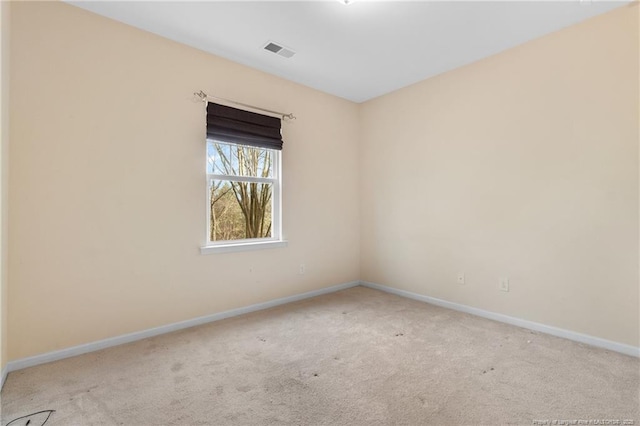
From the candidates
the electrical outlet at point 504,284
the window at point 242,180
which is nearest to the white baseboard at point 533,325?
the electrical outlet at point 504,284

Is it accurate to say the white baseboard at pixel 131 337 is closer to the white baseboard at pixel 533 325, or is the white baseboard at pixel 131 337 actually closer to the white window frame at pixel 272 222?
the white window frame at pixel 272 222

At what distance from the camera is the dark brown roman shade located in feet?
9.76

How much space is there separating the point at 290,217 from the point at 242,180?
2.36ft

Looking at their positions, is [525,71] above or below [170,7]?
below

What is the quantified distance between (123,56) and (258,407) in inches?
111

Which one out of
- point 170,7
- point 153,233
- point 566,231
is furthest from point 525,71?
point 153,233

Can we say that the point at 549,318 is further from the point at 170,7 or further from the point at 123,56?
the point at 123,56

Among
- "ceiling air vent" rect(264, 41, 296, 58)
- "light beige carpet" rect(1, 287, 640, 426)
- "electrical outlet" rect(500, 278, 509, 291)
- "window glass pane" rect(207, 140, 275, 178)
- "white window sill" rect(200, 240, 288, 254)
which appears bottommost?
"light beige carpet" rect(1, 287, 640, 426)

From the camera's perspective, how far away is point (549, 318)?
2674 millimetres

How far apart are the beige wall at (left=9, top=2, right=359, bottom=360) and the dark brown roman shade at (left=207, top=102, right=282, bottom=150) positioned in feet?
0.47

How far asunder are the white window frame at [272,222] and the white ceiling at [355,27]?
0.97 m

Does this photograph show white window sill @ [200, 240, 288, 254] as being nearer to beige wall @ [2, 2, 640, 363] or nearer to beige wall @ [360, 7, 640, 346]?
beige wall @ [2, 2, 640, 363]

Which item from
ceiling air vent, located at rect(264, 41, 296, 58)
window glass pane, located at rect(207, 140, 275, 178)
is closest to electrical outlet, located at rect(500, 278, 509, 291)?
window glass pane, located at rect(207, 140, 275, 178)

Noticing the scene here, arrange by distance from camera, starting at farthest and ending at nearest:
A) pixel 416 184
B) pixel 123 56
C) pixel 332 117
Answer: pixel 332 117 < pixel 416 184 < pixel 123 56
